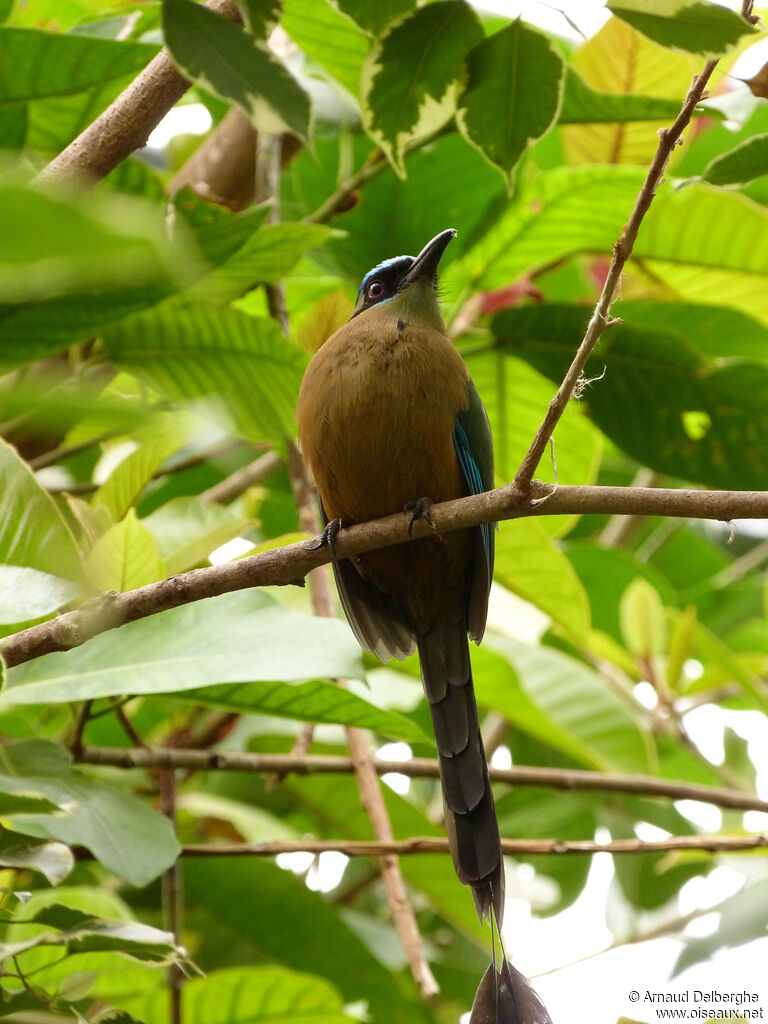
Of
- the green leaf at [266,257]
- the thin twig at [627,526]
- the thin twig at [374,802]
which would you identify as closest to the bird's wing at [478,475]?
the thin twig at [374,802]

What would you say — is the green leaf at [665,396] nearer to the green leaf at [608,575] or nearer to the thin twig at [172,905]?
the green leaf at [608,575]

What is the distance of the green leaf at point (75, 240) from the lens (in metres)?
0.42

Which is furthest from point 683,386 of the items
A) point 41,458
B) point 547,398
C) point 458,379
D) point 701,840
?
point 41,458

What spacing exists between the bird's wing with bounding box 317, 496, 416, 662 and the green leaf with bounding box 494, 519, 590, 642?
0.30 meters

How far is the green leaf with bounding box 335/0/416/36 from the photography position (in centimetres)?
155

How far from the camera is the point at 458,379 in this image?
2707mm

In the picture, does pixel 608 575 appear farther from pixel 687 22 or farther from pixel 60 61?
pixel 687 22

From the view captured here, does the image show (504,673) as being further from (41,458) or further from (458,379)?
(41,458)

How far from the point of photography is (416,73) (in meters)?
1.68

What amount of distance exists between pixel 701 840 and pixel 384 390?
119 cm

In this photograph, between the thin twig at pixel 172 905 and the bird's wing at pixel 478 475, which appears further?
the bird's wing at pixel 478 475

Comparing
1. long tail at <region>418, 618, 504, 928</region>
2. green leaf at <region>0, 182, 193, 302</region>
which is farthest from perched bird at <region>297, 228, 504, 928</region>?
green leaf at <region>0, 182, 193, 302</region>

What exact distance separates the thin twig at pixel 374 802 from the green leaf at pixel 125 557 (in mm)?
581

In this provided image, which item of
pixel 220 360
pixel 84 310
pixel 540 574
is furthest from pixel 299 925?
pixel 84 310
